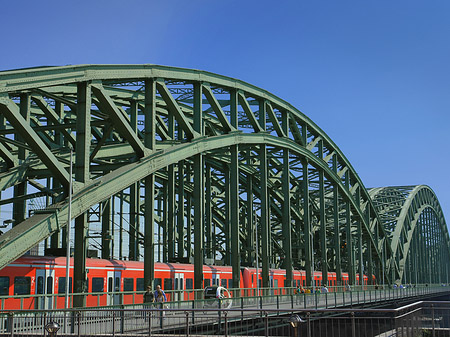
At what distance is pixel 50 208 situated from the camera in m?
22.9

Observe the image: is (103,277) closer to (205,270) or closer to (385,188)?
(205,270)

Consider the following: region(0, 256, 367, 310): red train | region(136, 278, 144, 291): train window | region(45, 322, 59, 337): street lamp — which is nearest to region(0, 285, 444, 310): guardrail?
region(0, 256, 367, 310): red train

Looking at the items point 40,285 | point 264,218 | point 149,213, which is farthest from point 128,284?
point 264,218

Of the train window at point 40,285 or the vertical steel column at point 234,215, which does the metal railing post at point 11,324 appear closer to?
the train window at point 40,285

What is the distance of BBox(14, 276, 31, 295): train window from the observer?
24.2 metres

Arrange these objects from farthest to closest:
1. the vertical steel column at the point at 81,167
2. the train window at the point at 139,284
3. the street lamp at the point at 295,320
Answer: the train window at the point at 139,284 → the vertical steel column at the point at 81,167 → the street lamp at the point at 295,320

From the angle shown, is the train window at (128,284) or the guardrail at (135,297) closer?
the guardrail at (135,297)

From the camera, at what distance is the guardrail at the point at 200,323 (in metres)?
15.1

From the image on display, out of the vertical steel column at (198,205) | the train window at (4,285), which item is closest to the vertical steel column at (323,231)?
the vertical steel column at (198,205)

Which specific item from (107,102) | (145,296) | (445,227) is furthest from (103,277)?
(445,227)

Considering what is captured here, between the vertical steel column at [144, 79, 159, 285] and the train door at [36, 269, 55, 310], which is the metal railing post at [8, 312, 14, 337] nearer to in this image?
the train door at [36, 269, 55, 310]

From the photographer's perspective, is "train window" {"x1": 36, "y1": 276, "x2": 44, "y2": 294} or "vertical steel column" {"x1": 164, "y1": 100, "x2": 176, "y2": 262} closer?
"train window" {"x1": 36, "y1": 276, "x2": 44, "y2": 294}

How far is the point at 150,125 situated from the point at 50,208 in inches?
286

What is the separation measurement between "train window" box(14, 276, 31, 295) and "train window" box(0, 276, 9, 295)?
0.44m
